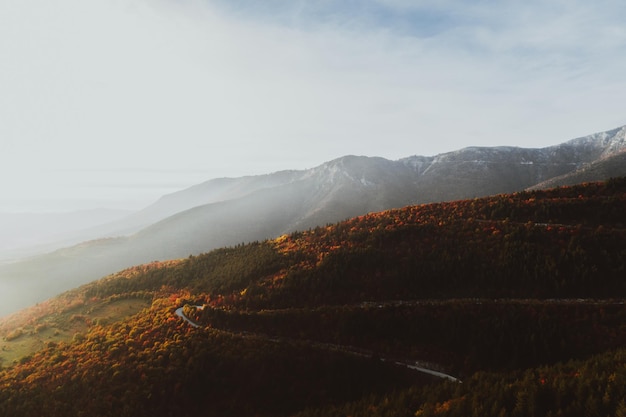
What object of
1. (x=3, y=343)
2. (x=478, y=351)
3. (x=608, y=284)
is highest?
(x=3, y=343)

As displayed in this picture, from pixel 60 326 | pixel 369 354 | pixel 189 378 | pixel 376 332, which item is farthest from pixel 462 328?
pixel 60 326

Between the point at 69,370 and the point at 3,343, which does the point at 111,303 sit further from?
the point at 69,370

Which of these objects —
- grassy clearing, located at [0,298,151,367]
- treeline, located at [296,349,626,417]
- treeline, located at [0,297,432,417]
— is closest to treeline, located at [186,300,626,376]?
treeline, located at [0,297,432,417]

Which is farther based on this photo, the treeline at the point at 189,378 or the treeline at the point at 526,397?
the treeline at the point at 189,378

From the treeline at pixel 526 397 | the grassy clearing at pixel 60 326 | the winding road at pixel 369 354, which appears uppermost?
the grassy clearing at pixel 60 326

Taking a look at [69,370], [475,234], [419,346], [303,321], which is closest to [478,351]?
[419,346]

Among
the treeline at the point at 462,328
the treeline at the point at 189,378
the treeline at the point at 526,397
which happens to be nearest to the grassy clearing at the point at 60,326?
the treeline at the point at 189,378

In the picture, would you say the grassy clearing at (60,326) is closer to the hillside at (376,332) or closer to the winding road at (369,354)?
the hillside at (376,332)
